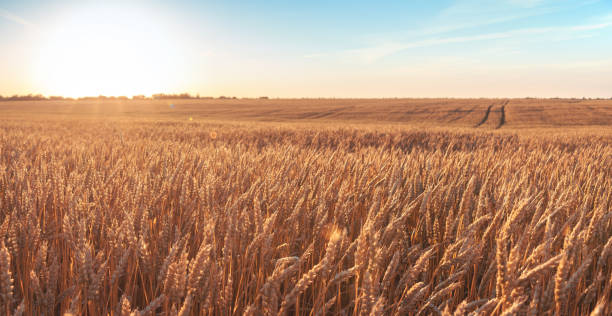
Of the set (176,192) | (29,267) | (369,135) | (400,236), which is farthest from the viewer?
(369,135)

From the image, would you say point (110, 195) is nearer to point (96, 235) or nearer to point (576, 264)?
point (96, 235)

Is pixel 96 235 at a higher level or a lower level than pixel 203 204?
lower

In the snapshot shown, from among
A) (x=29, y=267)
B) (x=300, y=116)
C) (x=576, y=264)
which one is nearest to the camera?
(x=29, y=267)

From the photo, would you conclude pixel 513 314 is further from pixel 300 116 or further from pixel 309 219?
pixel 300 116

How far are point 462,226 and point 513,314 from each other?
970mm

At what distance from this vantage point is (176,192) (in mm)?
2291

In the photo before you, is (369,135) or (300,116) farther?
(300,116)

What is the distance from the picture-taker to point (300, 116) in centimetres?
4566

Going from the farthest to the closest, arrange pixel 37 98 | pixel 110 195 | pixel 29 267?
pixel 37 98 < pixel 110 195 < pixel 29 267

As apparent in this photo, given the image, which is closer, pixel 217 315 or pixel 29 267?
pixel 217 315

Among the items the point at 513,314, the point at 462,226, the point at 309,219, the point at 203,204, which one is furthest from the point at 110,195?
the point at 513,314

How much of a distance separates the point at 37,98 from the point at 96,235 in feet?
404

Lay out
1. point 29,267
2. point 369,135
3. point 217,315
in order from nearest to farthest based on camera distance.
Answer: point 217,315 → point 29,267 → point 369,135

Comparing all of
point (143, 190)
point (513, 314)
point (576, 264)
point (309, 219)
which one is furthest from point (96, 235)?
point (576, 264)
